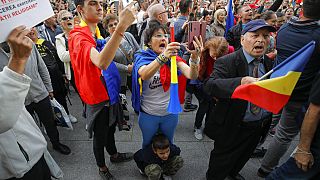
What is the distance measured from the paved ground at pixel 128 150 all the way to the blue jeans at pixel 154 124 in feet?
1.90

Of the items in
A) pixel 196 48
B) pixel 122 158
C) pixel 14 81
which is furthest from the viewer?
pixel 122 158

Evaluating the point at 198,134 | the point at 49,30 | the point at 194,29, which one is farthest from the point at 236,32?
the point at 49,30

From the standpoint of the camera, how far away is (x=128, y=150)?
3.35 meters

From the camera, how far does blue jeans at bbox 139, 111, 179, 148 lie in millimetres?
2492

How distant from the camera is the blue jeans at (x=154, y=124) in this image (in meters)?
2.49

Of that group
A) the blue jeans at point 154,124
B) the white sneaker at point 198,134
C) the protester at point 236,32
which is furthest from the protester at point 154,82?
the protester at point 236,32

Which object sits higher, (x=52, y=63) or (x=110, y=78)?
(x=110, y=78)

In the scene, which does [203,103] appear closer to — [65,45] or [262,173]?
[262,173]

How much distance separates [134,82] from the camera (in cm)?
239

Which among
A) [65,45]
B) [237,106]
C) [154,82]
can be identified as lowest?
[237,106]

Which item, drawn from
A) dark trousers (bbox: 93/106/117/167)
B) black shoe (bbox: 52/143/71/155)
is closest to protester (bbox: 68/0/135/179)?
dark trousers (bbox: 93/106/117/167)

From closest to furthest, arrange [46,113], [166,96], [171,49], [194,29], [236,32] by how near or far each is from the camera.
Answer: [171,49] < [194,29] < [166,96] < [46,113] < [236,32]

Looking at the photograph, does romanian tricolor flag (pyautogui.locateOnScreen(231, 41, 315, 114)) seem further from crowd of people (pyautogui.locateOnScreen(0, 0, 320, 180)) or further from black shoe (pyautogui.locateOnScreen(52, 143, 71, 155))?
black shoe (pyautogui.locateOnScreen(52, 143, 71, 155))

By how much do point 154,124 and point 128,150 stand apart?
3.40 ft
